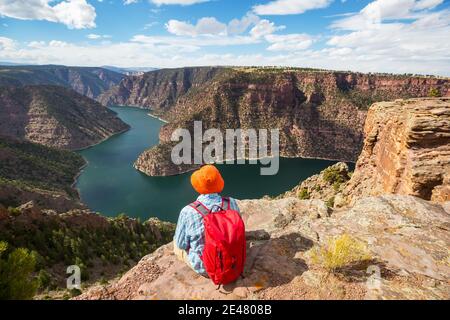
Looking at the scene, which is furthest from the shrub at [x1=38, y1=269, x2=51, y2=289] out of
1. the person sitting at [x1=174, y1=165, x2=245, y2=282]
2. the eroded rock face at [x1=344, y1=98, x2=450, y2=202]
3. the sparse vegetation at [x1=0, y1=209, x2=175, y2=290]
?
the eroded rock face at [x1=344, y1=98, x2=450, y2=202]

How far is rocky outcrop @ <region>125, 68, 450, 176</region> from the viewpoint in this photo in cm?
14075

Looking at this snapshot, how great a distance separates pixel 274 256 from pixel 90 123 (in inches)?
7081

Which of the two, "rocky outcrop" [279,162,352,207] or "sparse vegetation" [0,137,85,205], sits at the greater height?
"rocky outcrop" [279,162,352,207]

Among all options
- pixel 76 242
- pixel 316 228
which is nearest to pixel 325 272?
pixel 316 228

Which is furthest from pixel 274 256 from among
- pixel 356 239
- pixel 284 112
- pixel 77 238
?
pixel 284 112

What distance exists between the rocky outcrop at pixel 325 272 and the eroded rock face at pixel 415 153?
6.42 meters

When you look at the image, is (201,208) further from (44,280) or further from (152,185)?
(152,185)

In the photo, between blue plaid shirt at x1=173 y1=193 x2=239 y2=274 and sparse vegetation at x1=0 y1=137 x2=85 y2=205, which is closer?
blue plaid shirt at x1=173 y1=193 x2=239 y2=274

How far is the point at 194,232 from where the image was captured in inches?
277

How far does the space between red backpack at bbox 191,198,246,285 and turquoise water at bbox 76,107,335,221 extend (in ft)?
239

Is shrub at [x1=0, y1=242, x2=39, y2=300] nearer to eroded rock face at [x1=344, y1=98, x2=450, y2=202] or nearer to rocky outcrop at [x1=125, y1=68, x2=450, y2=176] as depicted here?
eroded rock face at [x1=344, y1=98, x2=450, y2=202]
